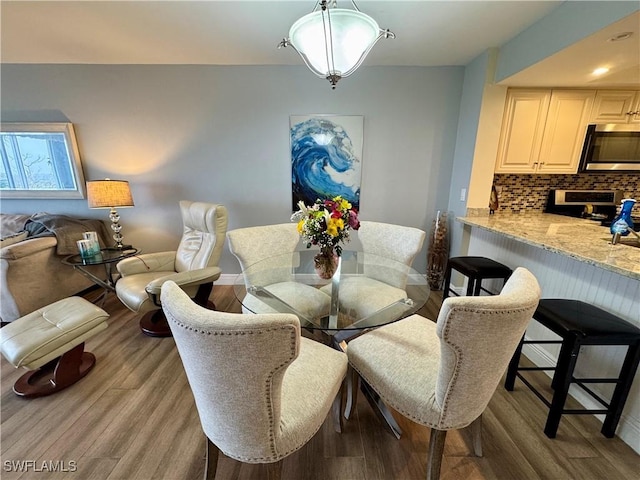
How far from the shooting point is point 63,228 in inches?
100

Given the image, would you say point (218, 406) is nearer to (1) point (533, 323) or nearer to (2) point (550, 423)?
(2) point (550, 423)

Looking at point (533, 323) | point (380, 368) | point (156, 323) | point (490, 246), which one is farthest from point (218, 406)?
point (490, 246)

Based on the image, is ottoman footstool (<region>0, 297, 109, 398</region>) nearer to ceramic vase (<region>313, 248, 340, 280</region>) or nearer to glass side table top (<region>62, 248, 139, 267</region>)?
glass side table top (<region>62, 248, 139, 267</region>)

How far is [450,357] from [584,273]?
138 centimetres

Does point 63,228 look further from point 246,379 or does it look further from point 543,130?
point 543,130

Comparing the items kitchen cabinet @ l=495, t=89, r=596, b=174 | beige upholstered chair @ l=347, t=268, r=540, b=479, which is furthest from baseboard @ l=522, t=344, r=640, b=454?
kitchen cabinet @ l=495, t=89, r=596, b=174

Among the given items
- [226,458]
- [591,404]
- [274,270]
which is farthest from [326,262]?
[591,404]

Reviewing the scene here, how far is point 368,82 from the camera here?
2711 millimetres

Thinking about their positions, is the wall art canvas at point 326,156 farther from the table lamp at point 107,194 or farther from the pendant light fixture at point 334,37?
the table lamp at point 107,194

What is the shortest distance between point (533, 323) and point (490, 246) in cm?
73

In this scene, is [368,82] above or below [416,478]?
above

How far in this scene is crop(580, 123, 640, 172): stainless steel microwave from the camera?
7.89 ft

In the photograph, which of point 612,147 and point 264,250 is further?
point 612,147

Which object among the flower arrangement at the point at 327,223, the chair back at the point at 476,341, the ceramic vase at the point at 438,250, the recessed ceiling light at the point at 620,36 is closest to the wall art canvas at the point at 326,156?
the ceramic vase at the point at 438,250
